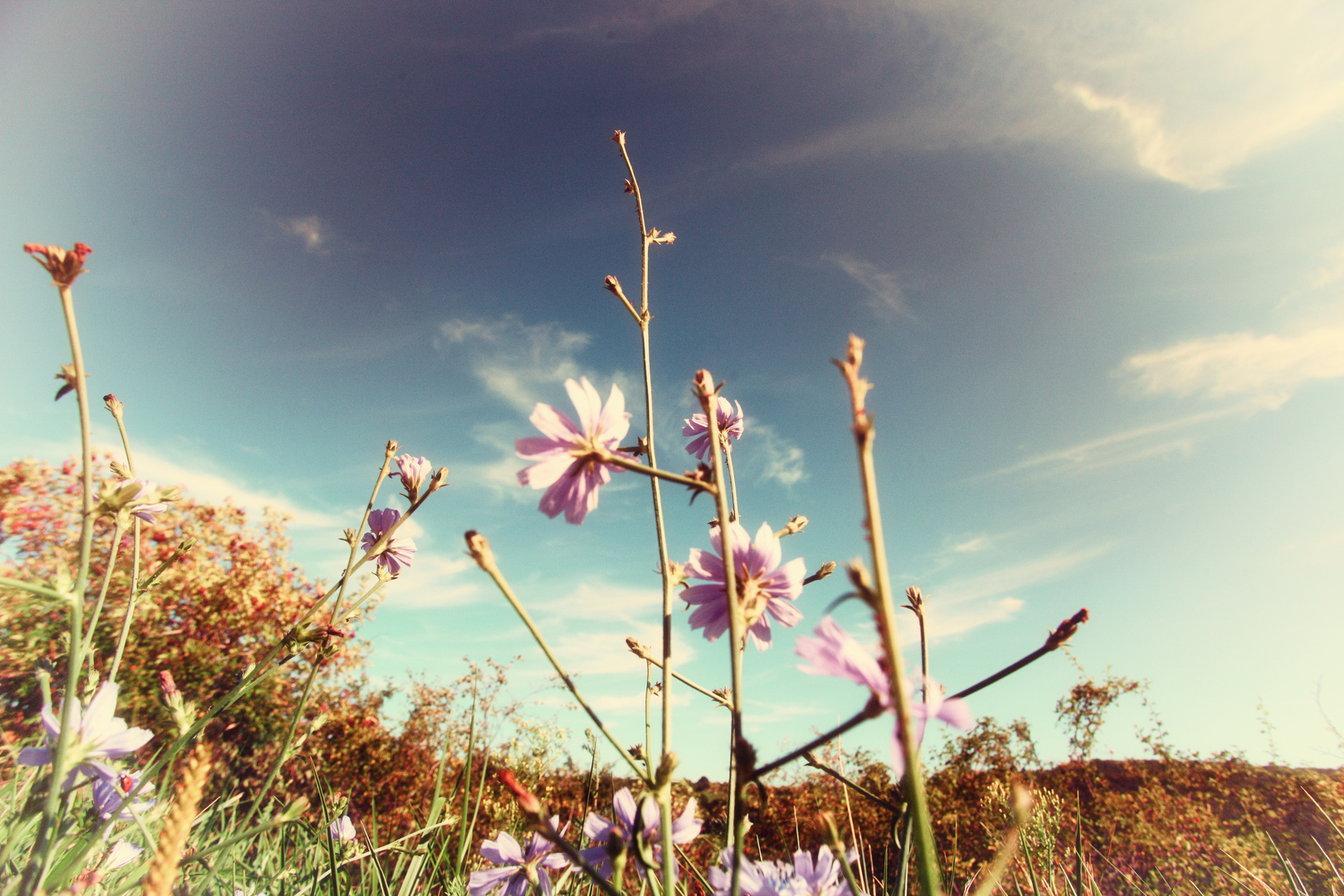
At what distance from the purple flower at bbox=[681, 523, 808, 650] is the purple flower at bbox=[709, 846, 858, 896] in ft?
1.52

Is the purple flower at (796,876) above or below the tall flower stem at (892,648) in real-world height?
below

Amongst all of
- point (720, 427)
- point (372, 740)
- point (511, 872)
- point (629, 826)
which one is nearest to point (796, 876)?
point (629, 826)

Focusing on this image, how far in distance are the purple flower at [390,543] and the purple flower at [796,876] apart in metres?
1.56

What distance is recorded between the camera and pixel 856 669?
0.76m

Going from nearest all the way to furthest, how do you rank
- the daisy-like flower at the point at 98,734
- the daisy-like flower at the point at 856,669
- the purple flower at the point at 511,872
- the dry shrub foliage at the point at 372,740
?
the daisy-like flower at the point at 856,669, the daisy-like flower at the point at 98,734, the purple flower at the point at 511,872, the dry shrub foliage at the point at 372,740

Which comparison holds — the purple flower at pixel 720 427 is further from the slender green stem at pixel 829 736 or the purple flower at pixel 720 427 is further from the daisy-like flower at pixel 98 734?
the daisy-like flower at pixel 98 734

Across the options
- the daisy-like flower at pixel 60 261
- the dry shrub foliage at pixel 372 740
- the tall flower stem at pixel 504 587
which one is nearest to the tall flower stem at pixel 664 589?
the tall flower stem at pixel 504 587

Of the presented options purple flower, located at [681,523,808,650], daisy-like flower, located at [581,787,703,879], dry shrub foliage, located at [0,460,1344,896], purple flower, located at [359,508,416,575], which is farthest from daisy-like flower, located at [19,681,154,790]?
dry shrub foliage, located at [0,460,1344,896]

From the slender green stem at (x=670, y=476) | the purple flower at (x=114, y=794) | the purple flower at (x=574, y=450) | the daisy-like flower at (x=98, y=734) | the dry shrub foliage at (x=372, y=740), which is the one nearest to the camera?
the slender green stem at (x=670, y=476)

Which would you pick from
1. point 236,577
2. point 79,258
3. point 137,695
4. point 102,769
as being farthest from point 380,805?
point 79,258

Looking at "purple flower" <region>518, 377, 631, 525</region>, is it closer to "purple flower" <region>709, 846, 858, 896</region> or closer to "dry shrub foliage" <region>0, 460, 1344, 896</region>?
"purple flower" <region>709, 846, 858, 896</region>

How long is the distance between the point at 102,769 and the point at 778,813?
8.62 m

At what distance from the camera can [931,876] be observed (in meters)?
0.53

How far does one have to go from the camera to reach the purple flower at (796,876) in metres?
1.22
